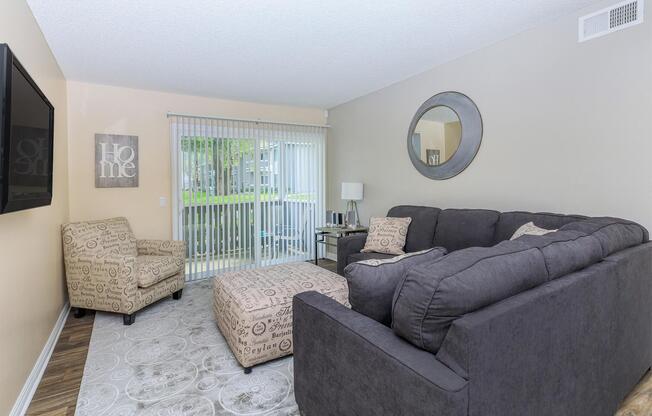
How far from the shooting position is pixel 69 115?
387 centimetres

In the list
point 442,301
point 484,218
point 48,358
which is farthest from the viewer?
point 484,218

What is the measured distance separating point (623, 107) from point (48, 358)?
4498 millimetres

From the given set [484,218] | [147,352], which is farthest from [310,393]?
[484,218]

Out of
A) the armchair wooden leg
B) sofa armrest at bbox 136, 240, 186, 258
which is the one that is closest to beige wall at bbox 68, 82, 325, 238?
sofa armrest at bbox 136, 240, 186, 258

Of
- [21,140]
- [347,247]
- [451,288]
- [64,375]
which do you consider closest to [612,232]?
[451,288]

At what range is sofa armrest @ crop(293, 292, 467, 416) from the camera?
99 centimetres

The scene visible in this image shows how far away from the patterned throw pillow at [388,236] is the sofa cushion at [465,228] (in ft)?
1.24

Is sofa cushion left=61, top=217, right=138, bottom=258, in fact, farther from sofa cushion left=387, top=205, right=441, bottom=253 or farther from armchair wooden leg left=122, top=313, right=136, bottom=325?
sofa cushion left=387, top=205, right=441, bottom=253

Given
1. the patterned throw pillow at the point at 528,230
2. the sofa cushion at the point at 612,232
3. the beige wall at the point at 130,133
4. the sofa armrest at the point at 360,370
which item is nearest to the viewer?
the sofa armrest at the point at 360,370

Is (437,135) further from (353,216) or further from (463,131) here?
(353,216)

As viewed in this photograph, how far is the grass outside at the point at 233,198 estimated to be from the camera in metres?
4.52

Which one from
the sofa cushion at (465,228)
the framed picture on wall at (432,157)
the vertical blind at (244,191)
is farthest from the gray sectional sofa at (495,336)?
the vertical blind at (244,191)

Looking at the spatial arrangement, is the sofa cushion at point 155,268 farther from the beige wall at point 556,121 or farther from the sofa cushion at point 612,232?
the sofa cushion at point 612,232

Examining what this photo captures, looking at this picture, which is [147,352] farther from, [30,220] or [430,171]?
[430,171]
